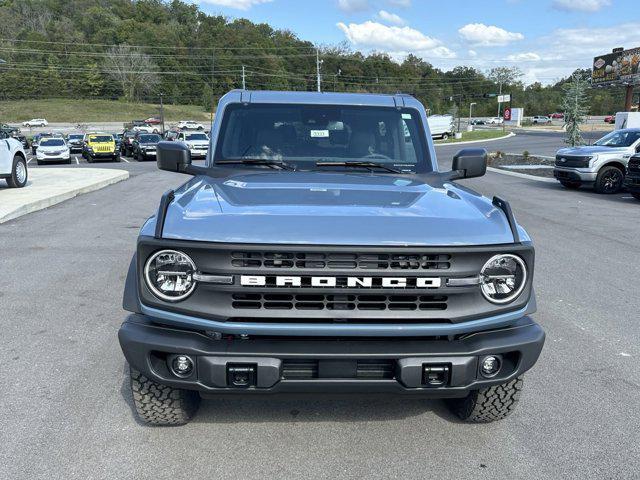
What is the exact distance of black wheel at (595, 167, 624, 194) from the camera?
15.8 meters

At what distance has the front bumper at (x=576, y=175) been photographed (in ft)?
52.3

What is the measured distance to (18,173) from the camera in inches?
599

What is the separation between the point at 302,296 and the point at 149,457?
1.27 metres

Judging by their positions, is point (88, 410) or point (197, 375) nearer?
point (197, 375)

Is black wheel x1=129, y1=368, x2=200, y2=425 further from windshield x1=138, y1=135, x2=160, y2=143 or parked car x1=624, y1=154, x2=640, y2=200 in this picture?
windshield x1=138, y1=135, x2=160, y2=143

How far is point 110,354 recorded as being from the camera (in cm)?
439

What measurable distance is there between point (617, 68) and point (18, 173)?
150 ft

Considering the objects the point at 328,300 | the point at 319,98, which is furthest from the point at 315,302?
the point at 319,98

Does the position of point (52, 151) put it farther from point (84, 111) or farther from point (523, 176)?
point (84, 111)

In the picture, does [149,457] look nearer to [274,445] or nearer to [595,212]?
[274,445]

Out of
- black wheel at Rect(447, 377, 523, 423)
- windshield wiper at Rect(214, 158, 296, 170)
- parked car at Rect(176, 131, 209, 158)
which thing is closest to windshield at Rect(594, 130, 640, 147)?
windshield wiper at Rect(214, 158, 296, 170)

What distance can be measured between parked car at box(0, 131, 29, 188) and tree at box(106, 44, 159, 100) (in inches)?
4541

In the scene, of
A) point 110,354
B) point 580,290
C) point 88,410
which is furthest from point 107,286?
point 580,290

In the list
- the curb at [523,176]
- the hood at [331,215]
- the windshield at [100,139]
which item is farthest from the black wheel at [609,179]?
the windshield at [100,139]
